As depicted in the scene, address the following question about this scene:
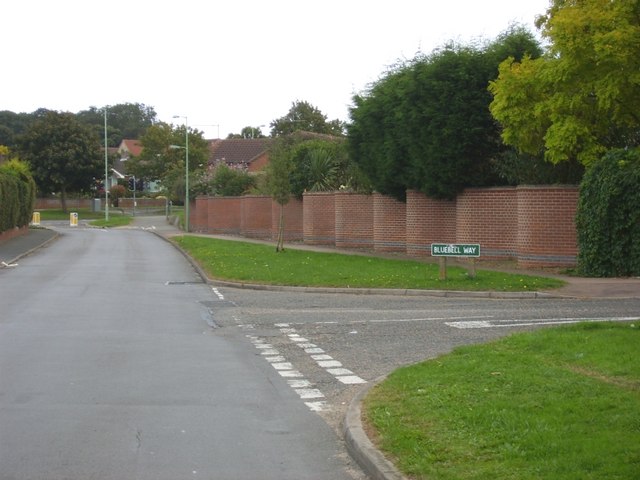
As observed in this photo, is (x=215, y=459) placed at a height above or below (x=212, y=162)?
below

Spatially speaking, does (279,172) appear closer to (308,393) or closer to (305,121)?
(308,393)

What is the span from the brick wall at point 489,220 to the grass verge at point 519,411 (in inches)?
620

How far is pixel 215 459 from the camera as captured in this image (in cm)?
726

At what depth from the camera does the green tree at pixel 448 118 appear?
1072 inches

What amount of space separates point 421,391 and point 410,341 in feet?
15.4

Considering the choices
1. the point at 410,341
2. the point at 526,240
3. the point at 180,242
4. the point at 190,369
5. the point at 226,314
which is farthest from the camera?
the point at 180,242

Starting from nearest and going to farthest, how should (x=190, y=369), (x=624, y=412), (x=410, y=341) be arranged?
(x=624, y=412) < (x=190, y=369) < (x=410, y=341)

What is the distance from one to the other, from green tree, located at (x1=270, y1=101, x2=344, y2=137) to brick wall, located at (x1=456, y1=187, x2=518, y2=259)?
65.0 meters

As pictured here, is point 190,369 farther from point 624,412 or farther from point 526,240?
point 526,240

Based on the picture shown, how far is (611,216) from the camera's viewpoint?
22.1m

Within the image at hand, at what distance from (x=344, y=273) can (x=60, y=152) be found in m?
70.4

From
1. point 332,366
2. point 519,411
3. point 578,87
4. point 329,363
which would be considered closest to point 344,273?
point 578,87

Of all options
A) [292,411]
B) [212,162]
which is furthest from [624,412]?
[212,162]

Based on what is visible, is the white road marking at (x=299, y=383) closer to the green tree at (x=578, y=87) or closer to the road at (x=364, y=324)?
the road at (x=364, y=324)
